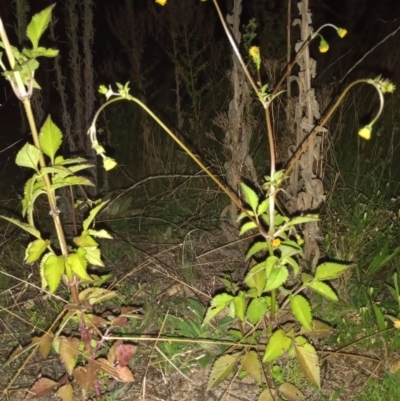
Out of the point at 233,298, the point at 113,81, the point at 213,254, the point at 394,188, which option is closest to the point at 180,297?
the point at 213,254

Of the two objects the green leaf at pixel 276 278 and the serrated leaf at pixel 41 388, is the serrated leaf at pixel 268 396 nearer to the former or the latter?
the green leaf at pixel 276 278

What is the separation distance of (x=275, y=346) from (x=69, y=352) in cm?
52

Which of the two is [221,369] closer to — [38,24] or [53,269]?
[53,269]

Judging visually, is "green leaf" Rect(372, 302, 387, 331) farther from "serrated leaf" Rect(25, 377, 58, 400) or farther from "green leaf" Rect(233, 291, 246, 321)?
"serrated leaf" Rect(25, 377, 58, 400)

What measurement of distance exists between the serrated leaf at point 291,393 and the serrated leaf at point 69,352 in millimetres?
543

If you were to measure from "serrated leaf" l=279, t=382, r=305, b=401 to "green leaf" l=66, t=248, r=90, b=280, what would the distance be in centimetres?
60

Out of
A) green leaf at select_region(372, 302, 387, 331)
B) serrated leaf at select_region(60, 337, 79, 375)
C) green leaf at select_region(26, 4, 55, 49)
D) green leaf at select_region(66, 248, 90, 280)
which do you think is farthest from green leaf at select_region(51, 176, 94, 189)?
green leaf at select_region(372, 302, 387, 331)

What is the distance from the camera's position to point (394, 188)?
94.1 inches

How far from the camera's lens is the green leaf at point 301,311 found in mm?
1342

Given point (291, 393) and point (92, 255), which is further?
point (291, 393)

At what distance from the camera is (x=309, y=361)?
1.39 metres

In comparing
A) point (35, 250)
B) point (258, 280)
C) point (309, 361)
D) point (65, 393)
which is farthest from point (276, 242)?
point (65, 393)

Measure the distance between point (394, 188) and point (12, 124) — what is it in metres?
2.62

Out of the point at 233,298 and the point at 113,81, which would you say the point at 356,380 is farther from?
the point at 113,81
